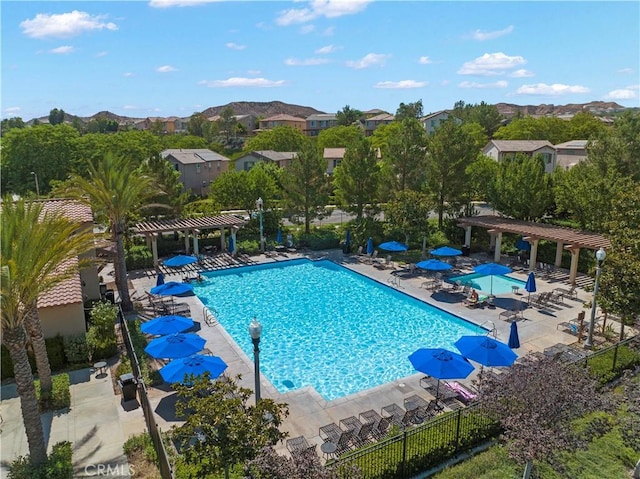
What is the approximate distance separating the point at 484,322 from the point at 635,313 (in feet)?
21.4

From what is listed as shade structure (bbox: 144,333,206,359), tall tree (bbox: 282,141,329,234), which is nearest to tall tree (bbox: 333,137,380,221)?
tall tree (bbox: 282,141,329,234)

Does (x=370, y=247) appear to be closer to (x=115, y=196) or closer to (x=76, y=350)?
(x=115, y=196)

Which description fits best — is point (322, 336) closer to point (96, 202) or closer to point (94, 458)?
point (94, 458)

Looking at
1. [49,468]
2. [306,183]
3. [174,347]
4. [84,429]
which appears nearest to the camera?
[49,468]

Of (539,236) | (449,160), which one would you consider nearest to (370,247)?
(449,160)

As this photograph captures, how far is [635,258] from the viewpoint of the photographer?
701 inches

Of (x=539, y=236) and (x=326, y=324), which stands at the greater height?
(x=539, y=236)

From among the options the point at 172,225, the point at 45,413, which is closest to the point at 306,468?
the point at 45,413

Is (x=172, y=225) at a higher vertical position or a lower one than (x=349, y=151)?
lower

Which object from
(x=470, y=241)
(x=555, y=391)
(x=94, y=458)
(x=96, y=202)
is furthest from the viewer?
(x=470, y=241)

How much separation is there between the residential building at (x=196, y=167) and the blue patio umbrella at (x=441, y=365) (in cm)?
5203

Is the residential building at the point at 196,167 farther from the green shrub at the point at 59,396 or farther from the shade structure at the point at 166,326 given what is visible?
the green shrub at the point at 59,396

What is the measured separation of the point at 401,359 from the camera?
19828mm

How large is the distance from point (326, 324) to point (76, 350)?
11512mm
